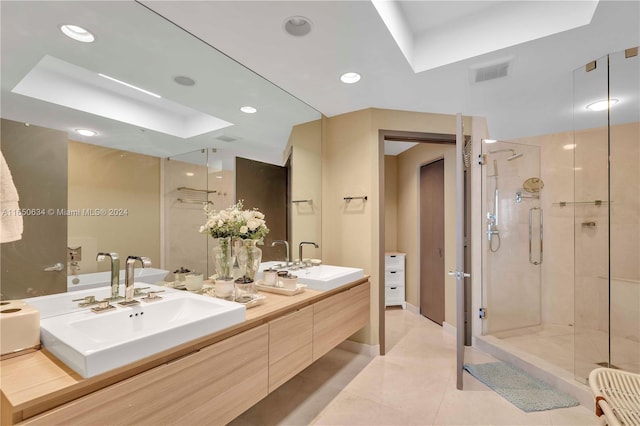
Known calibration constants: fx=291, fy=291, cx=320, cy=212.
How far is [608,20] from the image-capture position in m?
1.59

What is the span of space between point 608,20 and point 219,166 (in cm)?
246

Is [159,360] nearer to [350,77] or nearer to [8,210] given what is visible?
[8,210]

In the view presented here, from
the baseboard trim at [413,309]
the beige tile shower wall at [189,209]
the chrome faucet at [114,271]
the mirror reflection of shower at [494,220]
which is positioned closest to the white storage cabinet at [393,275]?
the baseboard trim at [413,309]

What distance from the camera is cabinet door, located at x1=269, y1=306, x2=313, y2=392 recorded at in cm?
166

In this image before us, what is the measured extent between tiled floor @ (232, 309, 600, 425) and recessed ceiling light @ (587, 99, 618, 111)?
7.43 ft

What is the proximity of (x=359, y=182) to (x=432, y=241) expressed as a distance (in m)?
1.53

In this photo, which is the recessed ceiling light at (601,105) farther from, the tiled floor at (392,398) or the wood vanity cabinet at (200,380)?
the wood vanity cabinet at (200,380)

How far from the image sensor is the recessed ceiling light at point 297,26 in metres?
1.60

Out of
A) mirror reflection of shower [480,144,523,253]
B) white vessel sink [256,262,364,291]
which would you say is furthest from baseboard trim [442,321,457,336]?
white vessel sink [256,262,364,291]

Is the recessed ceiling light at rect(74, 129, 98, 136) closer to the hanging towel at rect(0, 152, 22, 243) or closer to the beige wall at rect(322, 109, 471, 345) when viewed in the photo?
the hanging towel at rect(0, 152, 22, 243)

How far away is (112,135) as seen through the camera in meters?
1.57

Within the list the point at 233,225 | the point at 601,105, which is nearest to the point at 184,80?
the point at 233,225

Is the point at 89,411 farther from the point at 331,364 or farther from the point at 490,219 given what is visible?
the point at 490,219

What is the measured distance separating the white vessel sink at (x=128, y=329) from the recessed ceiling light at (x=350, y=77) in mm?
1791
